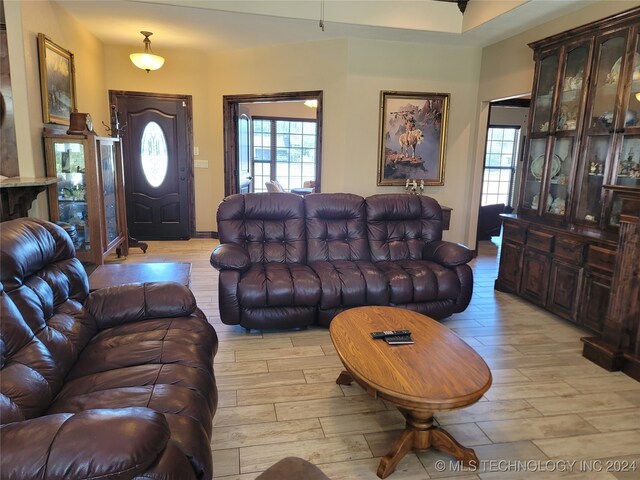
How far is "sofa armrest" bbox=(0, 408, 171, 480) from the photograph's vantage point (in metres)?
1.02

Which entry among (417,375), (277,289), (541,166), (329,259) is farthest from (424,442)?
(541,166)

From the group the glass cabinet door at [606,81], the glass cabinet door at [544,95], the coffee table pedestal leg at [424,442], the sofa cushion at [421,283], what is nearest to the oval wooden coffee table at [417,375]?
the coffee table pedestal leg at [424,442]

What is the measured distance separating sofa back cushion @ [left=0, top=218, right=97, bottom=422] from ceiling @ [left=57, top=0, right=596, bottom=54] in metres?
3.13

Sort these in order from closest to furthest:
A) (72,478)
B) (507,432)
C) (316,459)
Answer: (72,478) → (316,459) → (507,432)

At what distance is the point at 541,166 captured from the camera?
4188mm

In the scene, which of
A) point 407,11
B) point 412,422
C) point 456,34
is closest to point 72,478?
point 412,422

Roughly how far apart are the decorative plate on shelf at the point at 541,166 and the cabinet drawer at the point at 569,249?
2.53 ft

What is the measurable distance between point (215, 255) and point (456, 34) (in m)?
3.76

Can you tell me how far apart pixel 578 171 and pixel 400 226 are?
1606 mm

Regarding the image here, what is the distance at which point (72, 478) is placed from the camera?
3.34 ft

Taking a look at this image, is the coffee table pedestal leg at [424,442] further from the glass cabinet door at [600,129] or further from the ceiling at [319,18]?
the ceiling at [319,18]

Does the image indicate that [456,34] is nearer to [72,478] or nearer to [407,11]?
[407,11]

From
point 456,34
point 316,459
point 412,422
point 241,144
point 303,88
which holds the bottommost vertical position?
point 316,459

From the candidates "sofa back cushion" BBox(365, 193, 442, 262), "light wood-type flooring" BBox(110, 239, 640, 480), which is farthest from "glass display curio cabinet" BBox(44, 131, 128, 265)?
"sofa back cushion" BBox(365, 193, 442, 262)
